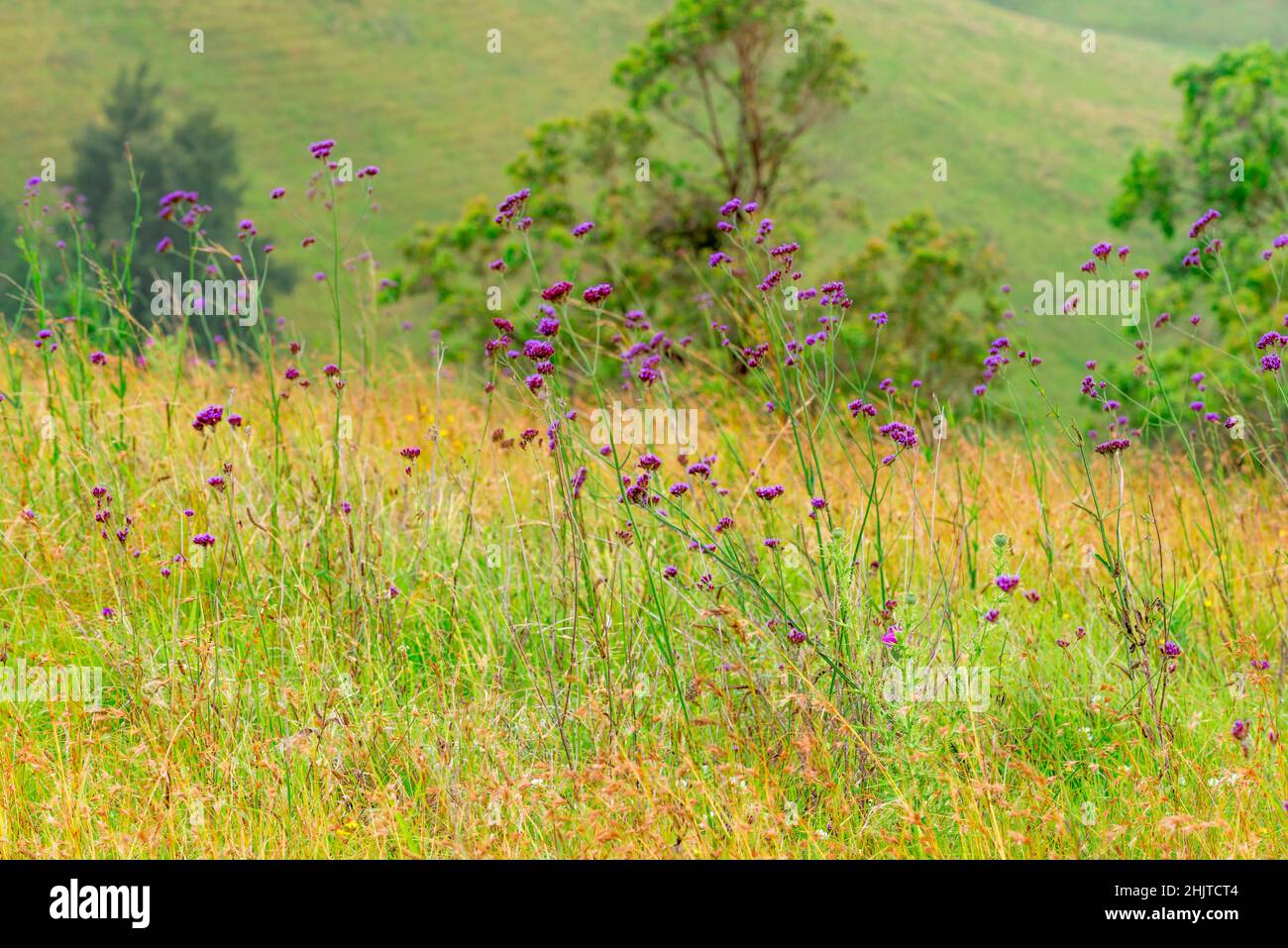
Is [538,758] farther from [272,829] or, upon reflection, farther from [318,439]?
[318,439]

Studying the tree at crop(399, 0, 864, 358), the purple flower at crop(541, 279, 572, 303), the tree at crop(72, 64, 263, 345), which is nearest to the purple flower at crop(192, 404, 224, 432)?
the purple flower at crop(541, 279, 572, 303)

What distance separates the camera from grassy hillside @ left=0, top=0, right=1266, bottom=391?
209 ft

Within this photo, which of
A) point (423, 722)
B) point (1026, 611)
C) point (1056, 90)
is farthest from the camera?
point (1056, 90)

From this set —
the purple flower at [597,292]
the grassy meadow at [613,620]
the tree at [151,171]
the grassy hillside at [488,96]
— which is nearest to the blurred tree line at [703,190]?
the grassy meadow at [613,620]

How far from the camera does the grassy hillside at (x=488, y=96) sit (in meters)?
63.7

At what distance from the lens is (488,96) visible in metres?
73.1

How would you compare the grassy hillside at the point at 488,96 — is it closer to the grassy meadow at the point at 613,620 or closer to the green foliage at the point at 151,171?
the green foliage at the point at 151,171

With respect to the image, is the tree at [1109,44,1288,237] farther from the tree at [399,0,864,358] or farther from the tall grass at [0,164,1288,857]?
the tall grass at [0,164,1288,857]

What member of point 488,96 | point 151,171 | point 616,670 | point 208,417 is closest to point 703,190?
point 616,670

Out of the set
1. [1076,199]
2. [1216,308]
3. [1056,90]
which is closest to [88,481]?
[1216,308]

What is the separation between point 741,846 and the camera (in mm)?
→ 2578

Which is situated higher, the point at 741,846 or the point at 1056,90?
the point at 1056,90
